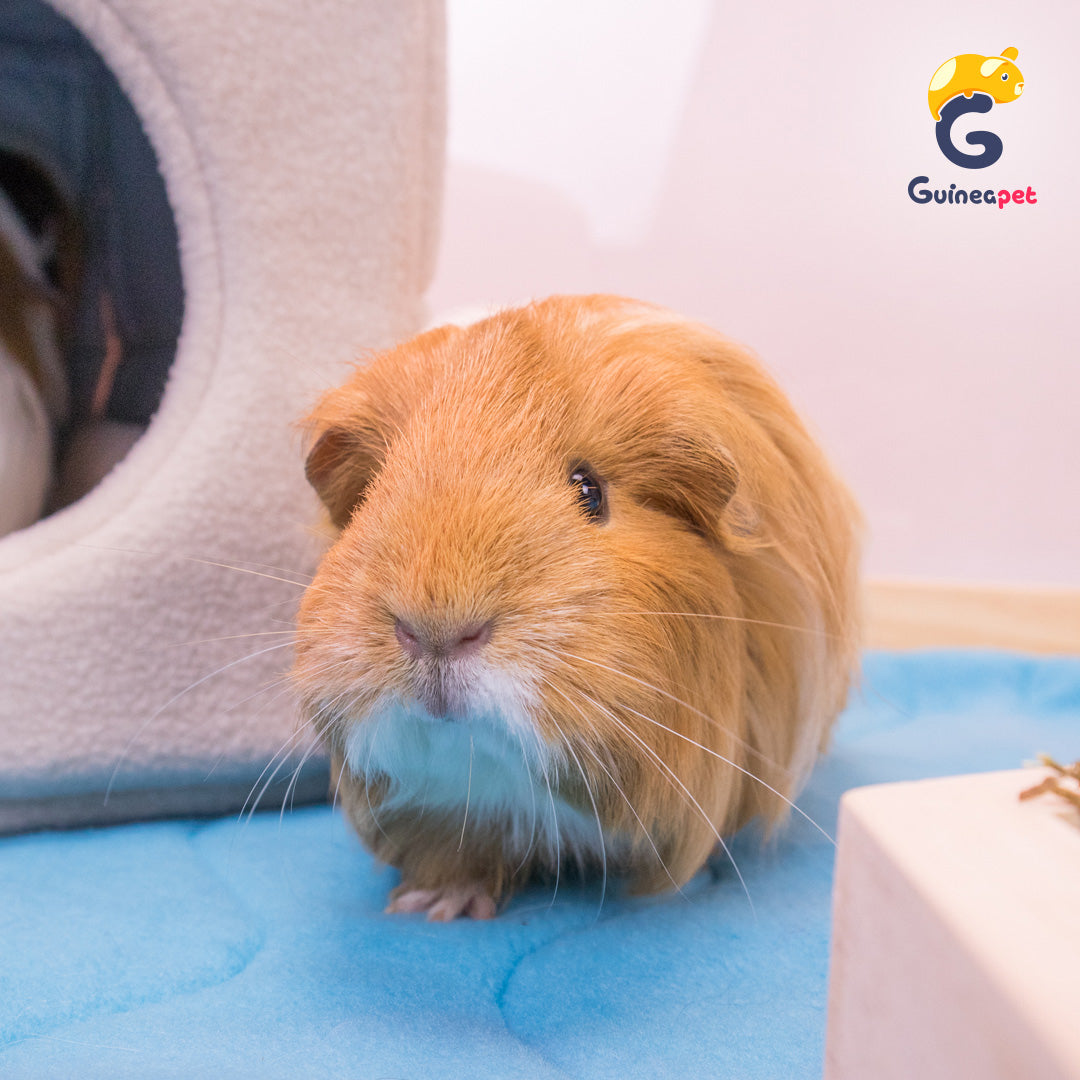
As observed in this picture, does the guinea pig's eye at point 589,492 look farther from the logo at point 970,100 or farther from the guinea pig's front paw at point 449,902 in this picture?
the logo at point 970,100

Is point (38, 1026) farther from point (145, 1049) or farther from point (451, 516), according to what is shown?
point (451, 516)

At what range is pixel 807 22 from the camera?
1778 mm

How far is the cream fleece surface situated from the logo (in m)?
0.70

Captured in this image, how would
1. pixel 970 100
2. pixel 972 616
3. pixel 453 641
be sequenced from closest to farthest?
pixel 453 641
pixel 970 100
pixel 972 616

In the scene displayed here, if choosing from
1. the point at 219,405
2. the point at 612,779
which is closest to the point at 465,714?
the point at 612,779

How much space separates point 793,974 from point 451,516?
48cm

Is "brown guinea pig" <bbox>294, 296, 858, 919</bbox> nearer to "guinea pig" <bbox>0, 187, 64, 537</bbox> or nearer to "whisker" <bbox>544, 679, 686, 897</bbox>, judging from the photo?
"whisker" <bbox>544, 679, 686, 897</bbox>

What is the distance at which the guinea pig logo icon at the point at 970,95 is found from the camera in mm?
1354

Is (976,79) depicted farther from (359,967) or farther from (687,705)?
(359,967)

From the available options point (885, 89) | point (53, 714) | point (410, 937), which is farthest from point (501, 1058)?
point (885, 89)

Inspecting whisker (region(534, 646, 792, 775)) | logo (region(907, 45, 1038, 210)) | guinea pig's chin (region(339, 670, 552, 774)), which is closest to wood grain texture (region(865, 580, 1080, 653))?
logo (region(907, 45, 1038, 210))

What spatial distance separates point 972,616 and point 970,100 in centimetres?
112

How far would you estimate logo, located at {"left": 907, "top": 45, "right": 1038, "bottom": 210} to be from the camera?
135 cm

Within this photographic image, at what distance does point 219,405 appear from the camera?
3.79 feet
